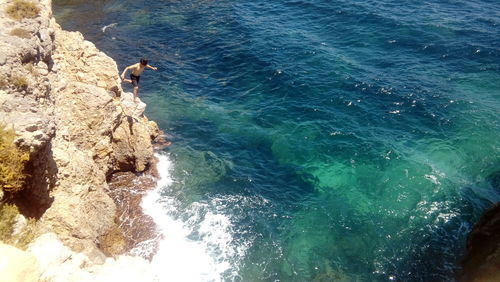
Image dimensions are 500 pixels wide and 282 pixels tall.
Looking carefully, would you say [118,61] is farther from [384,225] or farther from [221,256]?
[384,225]

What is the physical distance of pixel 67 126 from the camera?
766 inches

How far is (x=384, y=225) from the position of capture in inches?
839

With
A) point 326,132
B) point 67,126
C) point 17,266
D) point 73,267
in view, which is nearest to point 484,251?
point 326,132

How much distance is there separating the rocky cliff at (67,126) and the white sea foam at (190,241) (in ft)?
9.53

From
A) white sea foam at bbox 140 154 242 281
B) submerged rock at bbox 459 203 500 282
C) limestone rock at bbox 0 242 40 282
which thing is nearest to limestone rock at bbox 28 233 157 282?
limestone rock at bbox 0 242 40 282

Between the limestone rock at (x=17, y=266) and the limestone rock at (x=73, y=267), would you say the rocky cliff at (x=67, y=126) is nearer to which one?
the limestone rock at (x=73, y=267)

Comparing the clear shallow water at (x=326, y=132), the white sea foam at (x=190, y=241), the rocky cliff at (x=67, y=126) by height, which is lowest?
the white sea foam at (x=190, y=241)

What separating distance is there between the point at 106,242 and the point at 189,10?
124ft

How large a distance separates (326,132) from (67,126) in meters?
17.4

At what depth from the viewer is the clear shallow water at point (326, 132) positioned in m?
20.2

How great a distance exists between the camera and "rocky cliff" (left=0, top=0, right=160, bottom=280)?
13492mm

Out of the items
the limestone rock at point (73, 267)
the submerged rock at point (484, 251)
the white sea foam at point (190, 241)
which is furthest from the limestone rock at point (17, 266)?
the submerged rock at point (484, 251)

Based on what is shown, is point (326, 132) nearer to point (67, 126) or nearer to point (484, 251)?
point (484, 251)

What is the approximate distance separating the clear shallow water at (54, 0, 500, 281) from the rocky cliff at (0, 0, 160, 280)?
372cm
